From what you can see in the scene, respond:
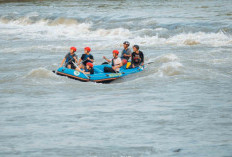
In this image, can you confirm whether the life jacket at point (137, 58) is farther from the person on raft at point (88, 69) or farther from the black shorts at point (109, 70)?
the person on raft at point (88, 69)

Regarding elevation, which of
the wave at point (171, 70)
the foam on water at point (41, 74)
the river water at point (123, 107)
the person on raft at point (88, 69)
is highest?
the person on raft at point (88, 69)

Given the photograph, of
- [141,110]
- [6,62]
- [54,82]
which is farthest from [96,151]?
[6,62]

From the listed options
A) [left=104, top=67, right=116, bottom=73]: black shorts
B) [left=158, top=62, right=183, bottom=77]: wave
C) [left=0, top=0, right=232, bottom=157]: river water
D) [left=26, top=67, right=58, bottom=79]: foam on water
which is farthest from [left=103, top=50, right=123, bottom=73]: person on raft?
[left=26, top=67, right=58, bottom=79]: foam on water

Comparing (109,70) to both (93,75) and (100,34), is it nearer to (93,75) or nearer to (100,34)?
(93,75)

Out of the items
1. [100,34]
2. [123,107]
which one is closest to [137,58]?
[123,107]

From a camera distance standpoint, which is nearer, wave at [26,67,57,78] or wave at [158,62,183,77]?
wave at [26,67,57,78]

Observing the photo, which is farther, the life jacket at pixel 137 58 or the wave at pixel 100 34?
the wave at pixel 100 34

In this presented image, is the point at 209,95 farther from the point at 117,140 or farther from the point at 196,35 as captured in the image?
the point at 196,35

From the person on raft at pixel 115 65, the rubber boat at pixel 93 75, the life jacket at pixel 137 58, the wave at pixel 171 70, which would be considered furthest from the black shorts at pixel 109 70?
the wave at pixel 171 70

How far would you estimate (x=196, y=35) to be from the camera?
27.8m

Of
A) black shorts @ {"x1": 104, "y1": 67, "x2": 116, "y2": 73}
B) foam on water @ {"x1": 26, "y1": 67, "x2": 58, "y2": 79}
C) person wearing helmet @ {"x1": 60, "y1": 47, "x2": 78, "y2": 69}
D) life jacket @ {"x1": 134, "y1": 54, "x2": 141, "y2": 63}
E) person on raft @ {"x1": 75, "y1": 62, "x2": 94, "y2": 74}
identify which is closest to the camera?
person on raft @ {"x1": 75, "y1": 62, "x2": 94, "y2": 74}

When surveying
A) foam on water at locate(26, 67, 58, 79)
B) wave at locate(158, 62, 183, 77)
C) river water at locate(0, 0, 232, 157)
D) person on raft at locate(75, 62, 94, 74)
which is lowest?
river water at locate(0, 0, 232, 157)

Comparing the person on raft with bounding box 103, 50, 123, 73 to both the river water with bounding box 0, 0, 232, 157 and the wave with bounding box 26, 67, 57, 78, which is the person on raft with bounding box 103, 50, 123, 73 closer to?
the river water with bounding box 0, 0, 232, 157

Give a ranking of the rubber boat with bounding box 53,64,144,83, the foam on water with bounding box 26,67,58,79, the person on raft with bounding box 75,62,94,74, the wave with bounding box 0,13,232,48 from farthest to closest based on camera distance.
→ 1. the wave with bounding box 0,13,232,48
2. the foam on water with bounding box 26,67,58,79
3. the person on raft with bounding box 75,62,94,74
4. the rubber boat with bounding box 53,64,144,83
